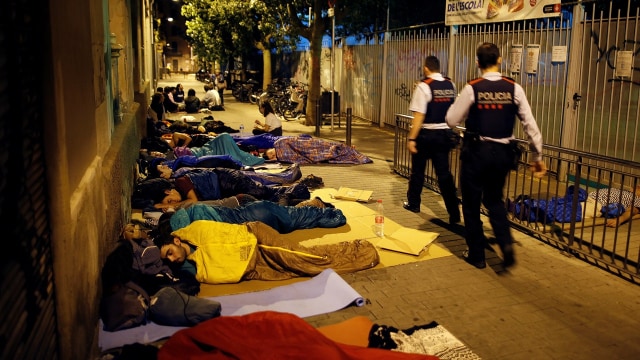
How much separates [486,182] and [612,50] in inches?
188

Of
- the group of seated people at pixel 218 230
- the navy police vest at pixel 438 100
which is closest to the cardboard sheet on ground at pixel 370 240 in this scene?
the group of seated people at pixel 218 230

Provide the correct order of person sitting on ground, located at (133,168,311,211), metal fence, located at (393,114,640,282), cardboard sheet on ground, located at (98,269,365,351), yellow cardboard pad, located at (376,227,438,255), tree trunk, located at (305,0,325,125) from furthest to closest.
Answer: tree trunk, located at (305,0,325,125), person sitting on ground, located at (133,168,311,211), yellow cardboard pad, located at (376,227,438,255), metal fence, located at (393,114,640,282), cardboard sheet on ground, located at (98,269,365,351)

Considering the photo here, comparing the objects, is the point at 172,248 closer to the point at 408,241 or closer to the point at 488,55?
the point at 408,241

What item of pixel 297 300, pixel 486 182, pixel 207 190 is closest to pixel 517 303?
pixel 486 182

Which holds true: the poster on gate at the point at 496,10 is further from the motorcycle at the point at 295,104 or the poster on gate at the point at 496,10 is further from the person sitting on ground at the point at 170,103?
the person sitting on ground at the point at 170,103

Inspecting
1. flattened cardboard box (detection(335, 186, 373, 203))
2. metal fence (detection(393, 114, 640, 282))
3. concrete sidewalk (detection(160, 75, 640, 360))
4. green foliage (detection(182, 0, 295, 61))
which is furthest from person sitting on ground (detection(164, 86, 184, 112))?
concrete sidewalk (detection(160, 75, 640, 360))

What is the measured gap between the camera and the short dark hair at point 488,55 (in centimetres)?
553

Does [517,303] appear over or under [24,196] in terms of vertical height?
under

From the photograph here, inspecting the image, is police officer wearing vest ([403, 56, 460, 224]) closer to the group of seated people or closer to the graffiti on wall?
the group of seated people

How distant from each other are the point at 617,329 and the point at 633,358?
0.47 m

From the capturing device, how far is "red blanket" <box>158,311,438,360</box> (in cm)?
374

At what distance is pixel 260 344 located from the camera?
Answer: 151 inches

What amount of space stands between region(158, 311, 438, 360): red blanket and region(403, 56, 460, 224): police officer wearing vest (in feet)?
11.7

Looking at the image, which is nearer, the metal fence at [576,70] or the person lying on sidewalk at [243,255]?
the person lying on sidewalk at [243,255]
